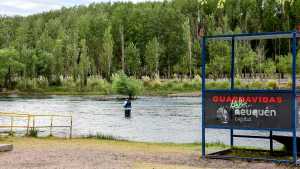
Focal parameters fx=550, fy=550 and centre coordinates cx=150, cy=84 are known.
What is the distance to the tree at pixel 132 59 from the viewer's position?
15206 centimetres

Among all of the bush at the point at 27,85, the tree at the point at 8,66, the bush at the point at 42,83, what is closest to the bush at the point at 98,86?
the bush at the point at 42,83

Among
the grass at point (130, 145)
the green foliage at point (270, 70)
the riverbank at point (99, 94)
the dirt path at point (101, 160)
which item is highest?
the green foliage at point (270, 70)

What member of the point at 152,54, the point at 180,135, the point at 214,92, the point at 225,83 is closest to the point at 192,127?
the point at 180,135

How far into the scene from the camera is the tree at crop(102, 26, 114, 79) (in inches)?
5900

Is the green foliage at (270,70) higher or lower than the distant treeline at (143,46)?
lower

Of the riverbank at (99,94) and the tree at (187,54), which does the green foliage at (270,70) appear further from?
the tree at (187,54)

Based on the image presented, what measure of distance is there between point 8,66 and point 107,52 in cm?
2687

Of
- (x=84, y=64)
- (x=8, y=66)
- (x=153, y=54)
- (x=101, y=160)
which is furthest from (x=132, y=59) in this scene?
(x=101, y=160)

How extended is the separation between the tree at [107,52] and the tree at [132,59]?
15.7 feet

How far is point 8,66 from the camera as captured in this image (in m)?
144

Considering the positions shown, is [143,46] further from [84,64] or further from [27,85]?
[27,85]

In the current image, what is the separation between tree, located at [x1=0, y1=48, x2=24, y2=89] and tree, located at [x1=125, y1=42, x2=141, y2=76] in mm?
28872

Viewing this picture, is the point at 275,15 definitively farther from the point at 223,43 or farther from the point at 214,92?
the point at 214,92

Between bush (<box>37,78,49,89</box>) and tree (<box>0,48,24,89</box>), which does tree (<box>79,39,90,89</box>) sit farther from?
tree (<box>0,48,24,89</box>)
